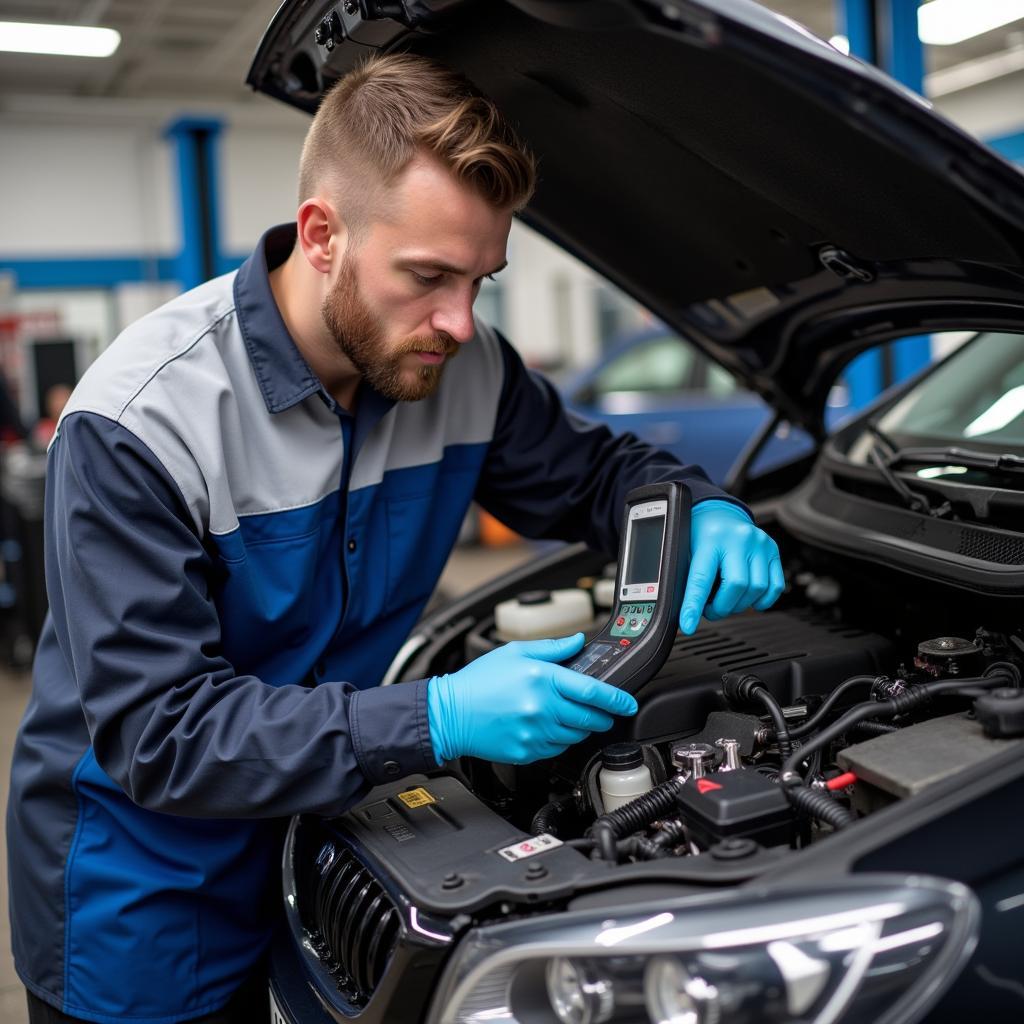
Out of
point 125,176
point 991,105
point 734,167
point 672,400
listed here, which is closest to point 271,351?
point 734,167

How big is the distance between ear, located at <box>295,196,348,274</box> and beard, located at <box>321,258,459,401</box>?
0.13 ft

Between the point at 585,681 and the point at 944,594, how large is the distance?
609 millimetres

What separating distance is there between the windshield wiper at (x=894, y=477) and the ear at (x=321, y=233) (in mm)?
926

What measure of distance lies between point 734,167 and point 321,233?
1.90ft

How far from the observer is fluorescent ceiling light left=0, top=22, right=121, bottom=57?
827 cm

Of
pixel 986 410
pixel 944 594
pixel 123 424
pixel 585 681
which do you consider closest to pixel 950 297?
pixel 986 410

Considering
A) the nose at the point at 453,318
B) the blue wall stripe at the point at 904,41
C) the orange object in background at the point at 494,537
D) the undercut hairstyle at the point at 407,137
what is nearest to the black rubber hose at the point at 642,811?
the nose at the point at 453,318

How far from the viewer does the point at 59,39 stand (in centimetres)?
860

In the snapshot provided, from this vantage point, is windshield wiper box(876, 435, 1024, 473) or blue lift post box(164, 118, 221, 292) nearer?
windshield wiper box(876, 435, 1024, 473)

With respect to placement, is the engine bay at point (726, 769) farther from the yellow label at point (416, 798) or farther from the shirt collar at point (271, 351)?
the shirt collar at point (271, 351)

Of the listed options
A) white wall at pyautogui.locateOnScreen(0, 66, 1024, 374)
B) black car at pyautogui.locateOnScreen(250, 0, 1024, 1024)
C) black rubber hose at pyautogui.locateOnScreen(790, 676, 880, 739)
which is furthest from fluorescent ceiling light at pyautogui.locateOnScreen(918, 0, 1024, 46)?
black rubber hose at pyautogui.locateOnScreen(790, 676, 880, 739)

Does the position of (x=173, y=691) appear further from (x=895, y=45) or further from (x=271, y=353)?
(x=895, y=45)

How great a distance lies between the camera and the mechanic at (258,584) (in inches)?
46.9

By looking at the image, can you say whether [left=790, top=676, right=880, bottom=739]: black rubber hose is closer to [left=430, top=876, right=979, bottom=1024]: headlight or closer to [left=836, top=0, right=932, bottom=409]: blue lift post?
[left=430, top=876, right=979, bottom=1024]: headlight
